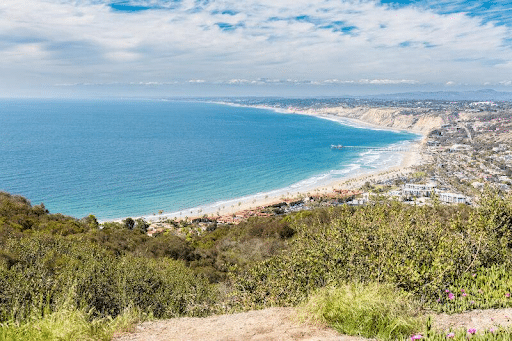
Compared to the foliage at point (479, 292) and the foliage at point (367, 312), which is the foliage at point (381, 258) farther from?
the foliage at point (367, 312)

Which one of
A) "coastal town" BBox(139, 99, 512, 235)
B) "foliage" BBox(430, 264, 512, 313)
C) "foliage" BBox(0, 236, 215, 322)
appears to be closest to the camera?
"foliage" BBox(430, 264, 512, 313)

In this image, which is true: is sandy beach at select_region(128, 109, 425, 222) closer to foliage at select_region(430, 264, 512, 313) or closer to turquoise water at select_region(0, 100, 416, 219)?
turquoise water at select_region(0, 100, 416, 219)

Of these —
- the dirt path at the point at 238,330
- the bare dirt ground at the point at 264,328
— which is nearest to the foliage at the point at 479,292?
the bare dirt ground at the point at 264,328

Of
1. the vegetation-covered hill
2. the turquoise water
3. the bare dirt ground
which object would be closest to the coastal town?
the vegetation-covered hill

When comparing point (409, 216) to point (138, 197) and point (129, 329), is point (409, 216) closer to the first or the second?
point (129, 329)

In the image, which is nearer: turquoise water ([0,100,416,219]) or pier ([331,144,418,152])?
turquoise water ([0,100,416,219])

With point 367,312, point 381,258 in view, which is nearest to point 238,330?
point 367,312
